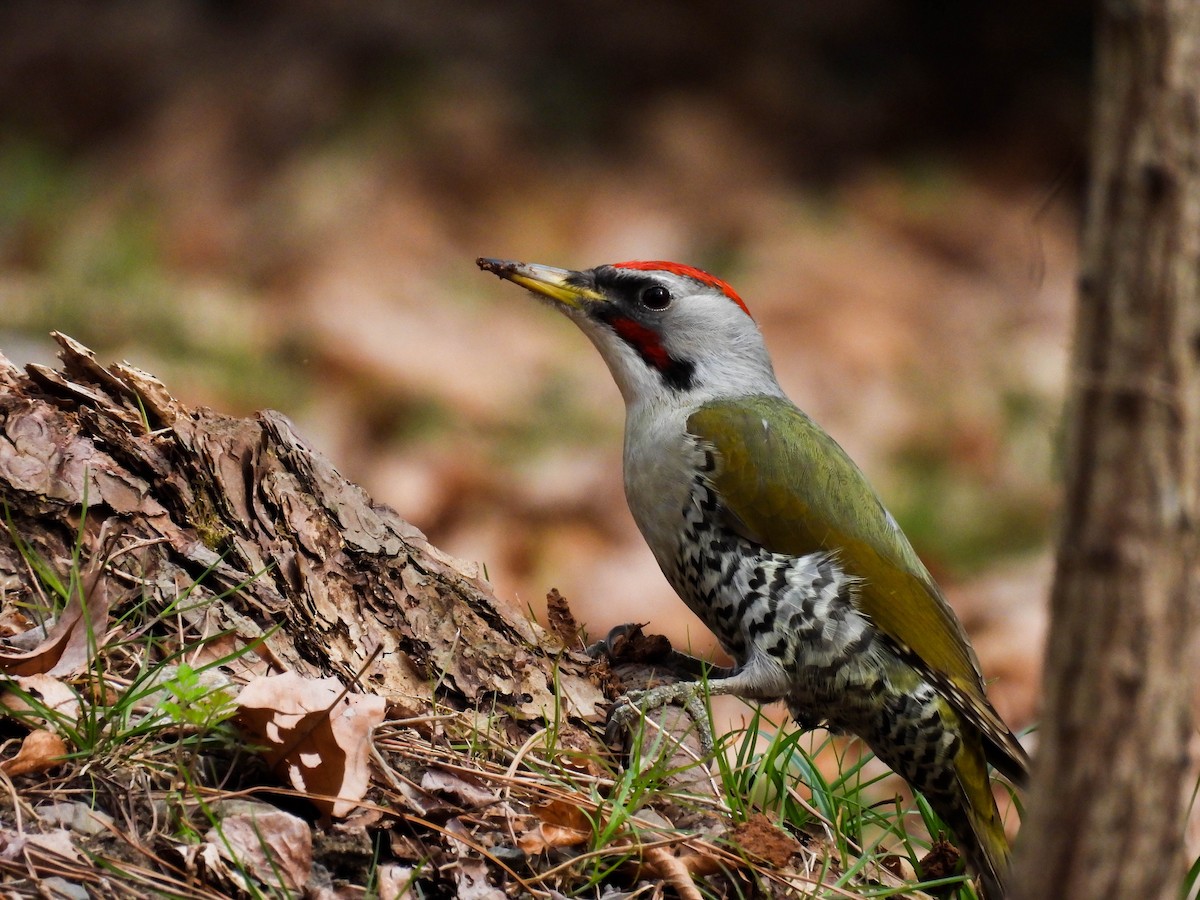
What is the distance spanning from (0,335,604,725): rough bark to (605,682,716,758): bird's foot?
9 cm

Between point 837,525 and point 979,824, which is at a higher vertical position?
point 837,525

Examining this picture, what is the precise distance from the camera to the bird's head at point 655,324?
4.32m

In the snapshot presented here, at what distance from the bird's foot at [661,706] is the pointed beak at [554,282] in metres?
1.40

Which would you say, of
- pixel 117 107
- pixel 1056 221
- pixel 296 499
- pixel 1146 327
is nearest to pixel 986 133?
pixel 1056 221

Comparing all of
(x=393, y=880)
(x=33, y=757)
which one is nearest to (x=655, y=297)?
(x=393, y=880)

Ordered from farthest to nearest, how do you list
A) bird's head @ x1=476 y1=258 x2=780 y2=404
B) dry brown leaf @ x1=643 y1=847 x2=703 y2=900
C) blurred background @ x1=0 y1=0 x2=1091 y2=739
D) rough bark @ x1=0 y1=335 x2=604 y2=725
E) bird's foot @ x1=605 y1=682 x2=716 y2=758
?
blurred background @ x1=0 y1=0 x2=1091 y2=739 < bird's head @ x1=476 y1=258 x2=780 y2=404 < bird's foot @ x1=605 y1=682 x2=716 y2=758 < rough bark @ x1=0 y1=335 x2=604 y2=725 < dry brown leaf @ x1=643 y1=847 x2=703 y2=900

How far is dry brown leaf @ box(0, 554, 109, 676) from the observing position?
259cm

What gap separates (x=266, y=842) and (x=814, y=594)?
1.76m

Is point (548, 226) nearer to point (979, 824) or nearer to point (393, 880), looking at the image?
point (979, 824)

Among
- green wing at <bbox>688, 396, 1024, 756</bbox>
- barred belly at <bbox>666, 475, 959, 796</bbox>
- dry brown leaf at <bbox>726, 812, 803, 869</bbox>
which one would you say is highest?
green wing at <bbox>688, 396, 1024, 756</bbox>

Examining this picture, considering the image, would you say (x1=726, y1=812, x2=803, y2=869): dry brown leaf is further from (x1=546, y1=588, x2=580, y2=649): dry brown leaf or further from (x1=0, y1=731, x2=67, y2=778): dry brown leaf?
(x1=0, y1=731, x2=67, y2=778): dry brown leaf

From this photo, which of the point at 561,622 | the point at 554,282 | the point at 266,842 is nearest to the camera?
the point at 266,842

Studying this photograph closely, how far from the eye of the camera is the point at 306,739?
2.58 metres

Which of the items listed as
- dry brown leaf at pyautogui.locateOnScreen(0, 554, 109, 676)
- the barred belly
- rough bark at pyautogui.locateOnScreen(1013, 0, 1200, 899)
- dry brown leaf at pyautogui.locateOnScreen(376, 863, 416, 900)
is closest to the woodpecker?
the barred belly
